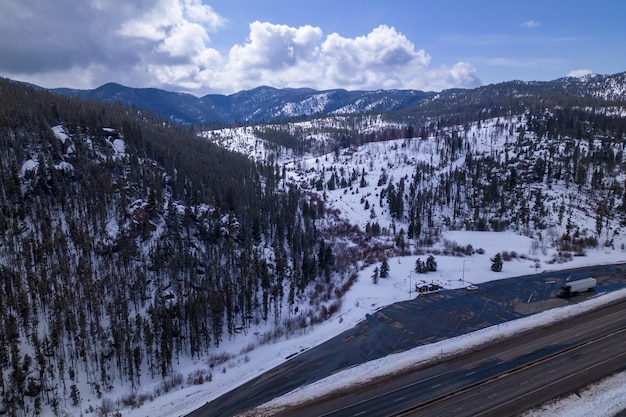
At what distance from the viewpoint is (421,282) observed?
83.0m

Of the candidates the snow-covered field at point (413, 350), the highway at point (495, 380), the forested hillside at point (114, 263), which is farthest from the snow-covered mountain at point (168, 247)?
the highway at point (495, 380)

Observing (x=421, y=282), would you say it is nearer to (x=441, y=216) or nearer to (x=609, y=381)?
(x=609, y=381)

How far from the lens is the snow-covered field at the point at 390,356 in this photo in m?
41.0

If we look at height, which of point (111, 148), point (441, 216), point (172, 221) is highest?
point (111, 148)

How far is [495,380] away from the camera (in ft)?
139

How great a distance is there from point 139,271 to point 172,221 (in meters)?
19.9

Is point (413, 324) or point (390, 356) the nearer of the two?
point (390, 356)

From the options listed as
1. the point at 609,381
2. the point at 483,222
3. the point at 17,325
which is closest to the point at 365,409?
the point at 609,381

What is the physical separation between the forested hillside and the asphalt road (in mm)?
10742

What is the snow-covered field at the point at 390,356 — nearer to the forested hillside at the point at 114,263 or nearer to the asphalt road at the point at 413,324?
the asphalt road at the point at 413,324

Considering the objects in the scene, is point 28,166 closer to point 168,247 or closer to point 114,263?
point 114,263

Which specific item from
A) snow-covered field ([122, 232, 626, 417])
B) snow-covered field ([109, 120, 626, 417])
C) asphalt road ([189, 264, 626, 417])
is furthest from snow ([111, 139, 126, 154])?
asphalt road ([189, 264, 626, 417])

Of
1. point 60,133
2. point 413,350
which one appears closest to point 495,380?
point 413,350

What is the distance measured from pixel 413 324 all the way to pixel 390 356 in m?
13.3
